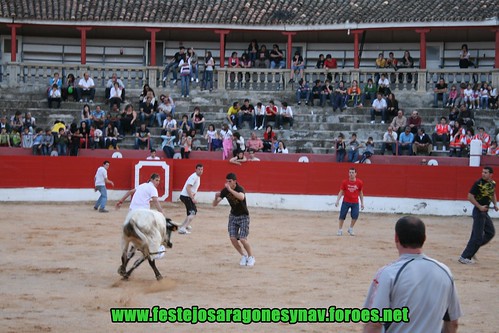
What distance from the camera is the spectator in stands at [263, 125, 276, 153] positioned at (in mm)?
29203

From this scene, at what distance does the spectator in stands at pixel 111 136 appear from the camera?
95.8 feet

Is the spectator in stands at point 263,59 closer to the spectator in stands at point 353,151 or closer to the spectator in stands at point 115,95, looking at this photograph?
the spectator in stands at point 115,95

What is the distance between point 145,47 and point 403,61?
1037 cm

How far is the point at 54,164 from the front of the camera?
27.4 metres

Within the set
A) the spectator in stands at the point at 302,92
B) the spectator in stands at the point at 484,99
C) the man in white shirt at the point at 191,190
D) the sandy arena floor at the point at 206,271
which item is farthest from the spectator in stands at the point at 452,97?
the man in white shirt at the point at 191,190

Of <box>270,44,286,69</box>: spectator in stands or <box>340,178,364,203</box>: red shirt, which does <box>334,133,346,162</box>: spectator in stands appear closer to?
<box>270,44,286,69</box>: spectator in stands

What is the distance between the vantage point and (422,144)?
1120 inches

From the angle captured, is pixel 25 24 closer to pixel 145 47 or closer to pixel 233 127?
pixel 145 47

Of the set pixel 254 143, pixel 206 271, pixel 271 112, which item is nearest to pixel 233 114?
pixel 271 112

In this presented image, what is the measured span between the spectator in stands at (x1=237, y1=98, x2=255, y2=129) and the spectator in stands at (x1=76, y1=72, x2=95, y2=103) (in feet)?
17.8

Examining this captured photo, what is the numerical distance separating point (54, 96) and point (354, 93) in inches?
403

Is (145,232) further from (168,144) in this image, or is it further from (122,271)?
(168,144)

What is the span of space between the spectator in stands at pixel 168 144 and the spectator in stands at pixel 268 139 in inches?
113

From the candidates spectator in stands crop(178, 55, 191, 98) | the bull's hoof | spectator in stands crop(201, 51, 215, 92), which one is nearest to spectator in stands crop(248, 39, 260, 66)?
spectator in stands crop(201, 51, 215, 92)
